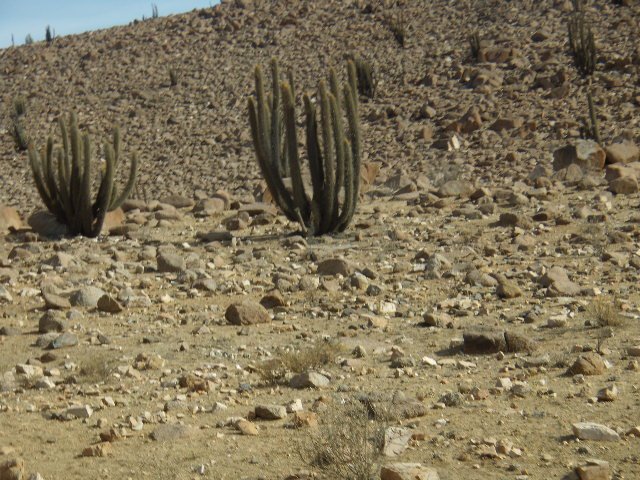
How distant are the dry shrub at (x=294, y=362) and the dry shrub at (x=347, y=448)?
4.76 feet

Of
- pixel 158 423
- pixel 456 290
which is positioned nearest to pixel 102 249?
pixel 456 290

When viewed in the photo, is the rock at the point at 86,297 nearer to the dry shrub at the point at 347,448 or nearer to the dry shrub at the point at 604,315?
the dry shrub at the point at 604,315

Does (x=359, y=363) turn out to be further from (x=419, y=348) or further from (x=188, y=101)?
(x=188, y=101)

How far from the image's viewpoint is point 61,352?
27.2ft

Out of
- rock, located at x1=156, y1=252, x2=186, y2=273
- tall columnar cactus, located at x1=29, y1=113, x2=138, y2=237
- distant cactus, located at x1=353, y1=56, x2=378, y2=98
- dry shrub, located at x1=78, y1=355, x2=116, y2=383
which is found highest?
distant cactus, located at x1=353, y1=56, x2=378, y2=98

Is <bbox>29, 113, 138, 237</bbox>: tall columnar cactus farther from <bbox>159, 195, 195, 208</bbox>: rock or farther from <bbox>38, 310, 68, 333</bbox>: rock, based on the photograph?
<bbox>38, 310, 68, 333</bbox>: rock

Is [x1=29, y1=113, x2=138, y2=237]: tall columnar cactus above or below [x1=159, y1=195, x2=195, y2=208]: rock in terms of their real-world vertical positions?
above

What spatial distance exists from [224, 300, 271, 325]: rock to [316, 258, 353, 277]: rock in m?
2.13

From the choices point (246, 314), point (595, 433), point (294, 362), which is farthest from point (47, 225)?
point (595, 433)

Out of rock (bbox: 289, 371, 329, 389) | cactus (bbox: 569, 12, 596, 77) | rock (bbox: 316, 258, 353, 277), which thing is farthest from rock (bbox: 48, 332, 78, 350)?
cactus (bbox: 569, 12, 596, 77)

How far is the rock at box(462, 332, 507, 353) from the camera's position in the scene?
753 centimetres

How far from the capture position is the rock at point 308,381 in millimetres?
6816

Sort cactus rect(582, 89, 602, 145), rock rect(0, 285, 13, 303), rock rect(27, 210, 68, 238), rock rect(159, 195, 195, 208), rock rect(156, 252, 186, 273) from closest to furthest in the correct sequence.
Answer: rock rect(0, 285, 13, 303) → rock rect(156, 252, 186, 273) → rock rect(27, 210, 68, 238) → rock rect(159, 195, 195, 208) → cactus rect(582, 89, 602, 145)

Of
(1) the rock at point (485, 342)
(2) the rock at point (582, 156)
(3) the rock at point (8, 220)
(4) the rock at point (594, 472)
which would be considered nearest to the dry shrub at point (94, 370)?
(1) the rock at point (485, 342)
